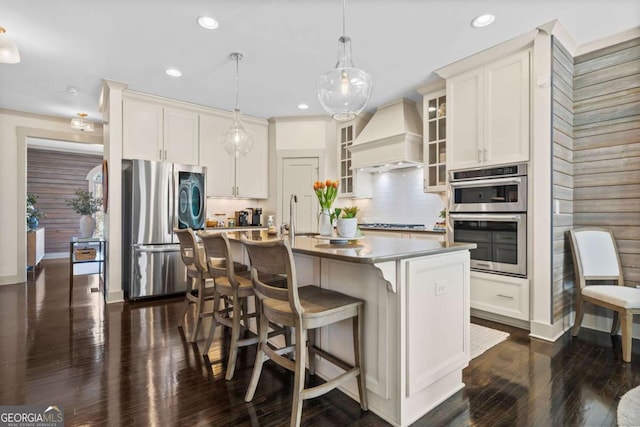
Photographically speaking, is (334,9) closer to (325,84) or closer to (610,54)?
(325,84)

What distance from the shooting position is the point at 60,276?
18.4ft

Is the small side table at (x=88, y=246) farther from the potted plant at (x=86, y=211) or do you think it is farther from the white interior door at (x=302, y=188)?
the white interior door at (x=302, y=188)

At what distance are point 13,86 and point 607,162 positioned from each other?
685 cm

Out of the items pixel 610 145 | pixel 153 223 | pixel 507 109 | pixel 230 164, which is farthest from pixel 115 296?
pixel 610 145

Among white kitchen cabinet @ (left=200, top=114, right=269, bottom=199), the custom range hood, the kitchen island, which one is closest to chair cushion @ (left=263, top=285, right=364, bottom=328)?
the kitchen island

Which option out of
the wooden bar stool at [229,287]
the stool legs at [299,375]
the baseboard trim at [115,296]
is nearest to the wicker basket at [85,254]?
the baseboard trim at [115,296]

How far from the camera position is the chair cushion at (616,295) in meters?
2.40

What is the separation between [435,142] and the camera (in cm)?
397

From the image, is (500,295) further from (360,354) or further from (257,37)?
(257,37)

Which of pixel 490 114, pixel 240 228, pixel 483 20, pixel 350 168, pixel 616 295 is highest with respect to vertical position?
pixel 483 20

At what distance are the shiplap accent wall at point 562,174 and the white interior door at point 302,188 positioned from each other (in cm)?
317

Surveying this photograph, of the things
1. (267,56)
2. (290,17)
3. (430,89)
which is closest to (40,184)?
(267,56)

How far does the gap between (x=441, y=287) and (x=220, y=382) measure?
1.53m

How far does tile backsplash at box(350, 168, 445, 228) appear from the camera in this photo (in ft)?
14.7
